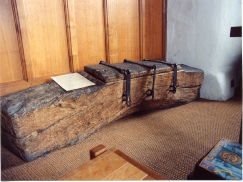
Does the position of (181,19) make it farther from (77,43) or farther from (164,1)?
(77,43)

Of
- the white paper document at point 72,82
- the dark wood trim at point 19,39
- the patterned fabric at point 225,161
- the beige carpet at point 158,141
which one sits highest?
the dark wood trim at point 19,39

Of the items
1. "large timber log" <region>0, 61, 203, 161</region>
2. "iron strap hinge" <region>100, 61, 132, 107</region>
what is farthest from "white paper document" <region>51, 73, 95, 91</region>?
"iron strap hinge" <region>100, 61, 132, 107</region>

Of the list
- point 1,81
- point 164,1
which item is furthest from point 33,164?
point 164,1

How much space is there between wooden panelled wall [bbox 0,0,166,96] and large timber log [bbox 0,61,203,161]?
301mm

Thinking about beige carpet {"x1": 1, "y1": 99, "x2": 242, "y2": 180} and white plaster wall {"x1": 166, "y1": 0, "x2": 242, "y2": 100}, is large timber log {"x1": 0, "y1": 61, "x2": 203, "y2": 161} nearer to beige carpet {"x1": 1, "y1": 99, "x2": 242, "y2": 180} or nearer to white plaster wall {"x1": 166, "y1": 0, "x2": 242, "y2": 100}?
beige carpet {"x1": 1, "y1": 99, "x2": 242, "y2": 180}

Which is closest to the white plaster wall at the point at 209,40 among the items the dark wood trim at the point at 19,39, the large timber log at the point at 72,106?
the large timber log at the point at 72,106

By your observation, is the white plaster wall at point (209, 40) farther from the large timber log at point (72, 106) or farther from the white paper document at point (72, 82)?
the white paper document at point (72, 82)

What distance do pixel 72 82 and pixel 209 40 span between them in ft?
6.84

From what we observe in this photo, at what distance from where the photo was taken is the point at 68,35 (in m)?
2.54

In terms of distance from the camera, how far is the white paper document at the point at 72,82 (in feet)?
6.87

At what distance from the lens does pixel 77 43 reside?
2.64 metres

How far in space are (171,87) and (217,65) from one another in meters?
0.87

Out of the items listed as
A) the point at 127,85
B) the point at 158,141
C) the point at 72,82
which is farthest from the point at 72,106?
the point at 158,141

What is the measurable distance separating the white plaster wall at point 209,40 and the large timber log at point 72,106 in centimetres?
66
